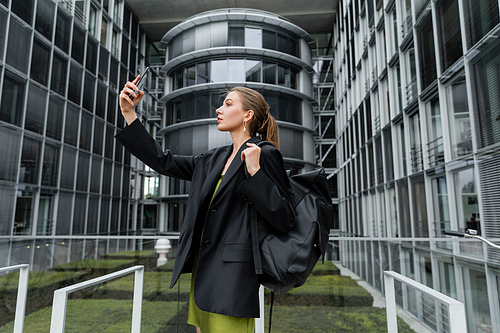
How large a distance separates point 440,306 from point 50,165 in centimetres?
1699

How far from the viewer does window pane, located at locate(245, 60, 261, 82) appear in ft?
70.3

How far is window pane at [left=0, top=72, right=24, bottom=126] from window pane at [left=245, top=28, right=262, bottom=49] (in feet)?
41.0

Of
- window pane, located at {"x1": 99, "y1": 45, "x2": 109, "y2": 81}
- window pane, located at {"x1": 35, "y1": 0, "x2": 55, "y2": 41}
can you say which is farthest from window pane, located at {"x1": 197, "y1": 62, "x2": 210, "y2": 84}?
window pane, located at {"x1": 35, "y1": 0, "x2": 55, "y2": 41}

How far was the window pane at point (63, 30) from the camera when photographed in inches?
650

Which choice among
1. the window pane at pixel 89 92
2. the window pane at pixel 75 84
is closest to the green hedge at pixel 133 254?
the window pane at pixel 75 84

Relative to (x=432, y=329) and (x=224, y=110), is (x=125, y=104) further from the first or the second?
(x=432, y=329)

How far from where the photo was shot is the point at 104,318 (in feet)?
10.4

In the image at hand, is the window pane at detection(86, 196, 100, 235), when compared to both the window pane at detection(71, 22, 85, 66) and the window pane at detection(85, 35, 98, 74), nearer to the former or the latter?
the window pane at detection(85, 35, 98, 74)

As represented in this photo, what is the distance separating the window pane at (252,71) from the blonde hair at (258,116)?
20172 millimetres

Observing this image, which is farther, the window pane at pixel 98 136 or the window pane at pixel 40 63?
the window pane at pixel 98 136

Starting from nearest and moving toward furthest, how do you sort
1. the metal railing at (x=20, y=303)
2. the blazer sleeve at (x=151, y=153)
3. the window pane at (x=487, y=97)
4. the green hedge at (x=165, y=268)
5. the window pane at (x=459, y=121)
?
1. the blazer sleeve at (x=151, y=153)
2. the metal railing at (x=20, y=303)
3. the green hedge at (x=165, y=268)
4. the window pane at (x=487, y=97)
5. the window pane at (x=459, y=121)

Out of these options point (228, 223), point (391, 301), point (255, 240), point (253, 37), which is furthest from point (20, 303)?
point (253, 37)

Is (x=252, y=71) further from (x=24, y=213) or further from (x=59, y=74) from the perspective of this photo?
(x=24, y=213)

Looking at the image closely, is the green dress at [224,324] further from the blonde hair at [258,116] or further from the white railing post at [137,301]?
the white railing post at [137,301]
